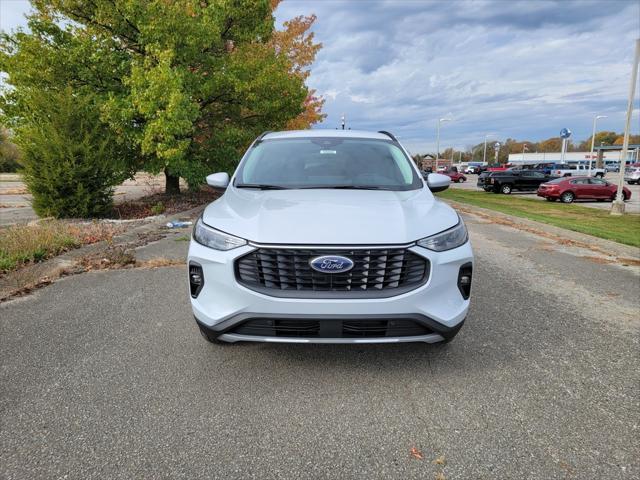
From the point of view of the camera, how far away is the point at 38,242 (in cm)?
652

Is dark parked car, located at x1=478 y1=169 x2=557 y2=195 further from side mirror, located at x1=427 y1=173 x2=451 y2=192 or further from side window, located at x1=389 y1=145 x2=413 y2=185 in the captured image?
side mirror, located at x1=427 y1=173 x2=451 y2=192

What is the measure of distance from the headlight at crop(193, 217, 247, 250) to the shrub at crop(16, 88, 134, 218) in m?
8.68

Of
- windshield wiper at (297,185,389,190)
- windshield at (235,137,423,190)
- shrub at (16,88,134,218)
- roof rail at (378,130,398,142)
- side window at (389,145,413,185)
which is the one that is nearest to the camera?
windshield wiper at (297,185,389,190)

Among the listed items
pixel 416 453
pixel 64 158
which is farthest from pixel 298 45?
pixel 416 453

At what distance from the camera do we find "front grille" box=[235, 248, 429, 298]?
2.72 metres

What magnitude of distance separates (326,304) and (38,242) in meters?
5.73

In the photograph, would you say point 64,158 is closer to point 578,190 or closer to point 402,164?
point 402,164

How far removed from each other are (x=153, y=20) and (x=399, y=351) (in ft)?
38.1

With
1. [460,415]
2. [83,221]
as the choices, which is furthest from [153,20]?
[460,415]

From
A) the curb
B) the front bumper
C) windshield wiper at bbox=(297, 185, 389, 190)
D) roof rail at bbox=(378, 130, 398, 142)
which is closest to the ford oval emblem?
the front bumper

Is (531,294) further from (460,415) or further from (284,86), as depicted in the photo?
(284,86)

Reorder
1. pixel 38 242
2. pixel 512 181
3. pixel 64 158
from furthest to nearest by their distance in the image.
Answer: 1. pixel 512 181
2. pixel 64 158
3. pixel 38 242

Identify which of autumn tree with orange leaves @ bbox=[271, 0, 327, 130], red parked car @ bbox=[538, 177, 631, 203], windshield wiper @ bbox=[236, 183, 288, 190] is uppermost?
autumn tree with orange leaves @ bbox=[271, 0, 327, 130]

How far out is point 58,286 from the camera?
5199mm
